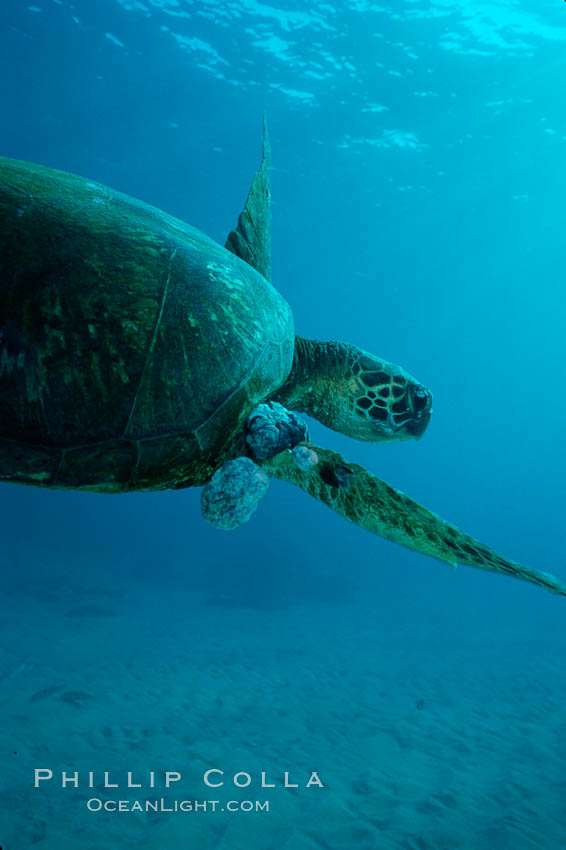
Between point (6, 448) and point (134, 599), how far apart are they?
14289mm

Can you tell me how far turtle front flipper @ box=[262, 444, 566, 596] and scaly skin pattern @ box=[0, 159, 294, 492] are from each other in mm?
404

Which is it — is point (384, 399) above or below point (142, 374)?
below

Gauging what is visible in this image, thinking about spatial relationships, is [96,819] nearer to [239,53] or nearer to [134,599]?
[134,599]

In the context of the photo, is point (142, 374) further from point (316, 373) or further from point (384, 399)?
point (384, 399)

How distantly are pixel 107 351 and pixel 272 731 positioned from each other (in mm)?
5727

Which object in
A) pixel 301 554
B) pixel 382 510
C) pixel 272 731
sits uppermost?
pixel 382 510

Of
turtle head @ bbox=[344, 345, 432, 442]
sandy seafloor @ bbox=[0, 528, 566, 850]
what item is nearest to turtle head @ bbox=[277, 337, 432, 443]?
turtle head @ bbox=[344, 345, 432, 442]

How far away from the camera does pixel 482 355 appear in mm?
63938

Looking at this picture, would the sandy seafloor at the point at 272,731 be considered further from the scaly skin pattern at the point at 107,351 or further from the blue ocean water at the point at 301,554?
the scaly skin pattern at the point at 107,351

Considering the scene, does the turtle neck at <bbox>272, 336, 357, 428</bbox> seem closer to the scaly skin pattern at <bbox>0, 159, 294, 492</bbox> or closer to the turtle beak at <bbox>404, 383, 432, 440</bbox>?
the turtle beak at <bbox>404, 383, 432, 440</bbox>

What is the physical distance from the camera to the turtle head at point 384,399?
3635 millimetres


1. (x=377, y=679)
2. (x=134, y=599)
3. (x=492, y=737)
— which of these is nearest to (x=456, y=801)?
(x=492, y=737)

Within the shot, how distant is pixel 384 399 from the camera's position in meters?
3.67

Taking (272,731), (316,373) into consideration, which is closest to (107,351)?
(316,373)
